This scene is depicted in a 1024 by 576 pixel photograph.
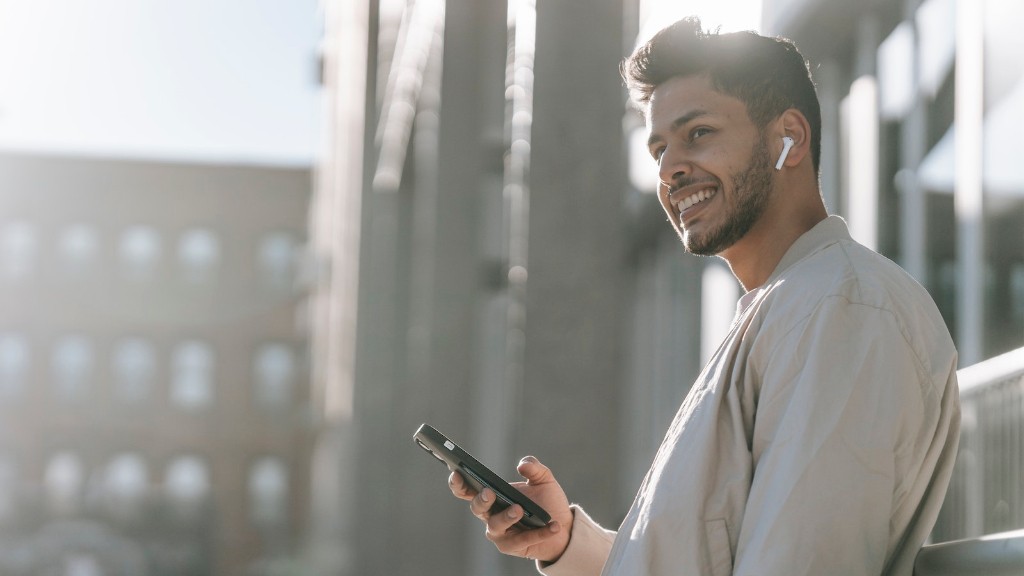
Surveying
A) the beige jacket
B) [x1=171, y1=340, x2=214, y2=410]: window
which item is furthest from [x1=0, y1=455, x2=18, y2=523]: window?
the beige jacket

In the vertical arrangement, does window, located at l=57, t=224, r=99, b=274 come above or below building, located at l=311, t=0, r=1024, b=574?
above

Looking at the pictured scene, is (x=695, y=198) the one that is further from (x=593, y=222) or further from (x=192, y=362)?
(x=192, y=362)

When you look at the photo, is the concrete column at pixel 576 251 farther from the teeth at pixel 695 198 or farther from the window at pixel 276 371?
the window at pixel 276 371

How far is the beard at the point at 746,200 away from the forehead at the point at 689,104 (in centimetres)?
9

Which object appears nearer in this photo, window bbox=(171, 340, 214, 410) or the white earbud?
the white earbud

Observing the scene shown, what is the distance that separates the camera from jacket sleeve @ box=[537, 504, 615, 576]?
3207 mm

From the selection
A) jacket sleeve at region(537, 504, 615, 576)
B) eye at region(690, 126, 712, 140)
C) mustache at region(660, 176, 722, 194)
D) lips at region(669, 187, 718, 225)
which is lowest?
jacket sleeve at region(537, 504, 615, 576)

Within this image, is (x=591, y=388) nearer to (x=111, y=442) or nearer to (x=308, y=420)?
(x=308, y=420)

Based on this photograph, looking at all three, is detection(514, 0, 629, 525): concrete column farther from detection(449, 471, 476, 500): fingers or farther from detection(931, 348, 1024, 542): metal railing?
detection(449, 471, 476, 500): fingers

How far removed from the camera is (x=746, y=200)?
2742 millimetres

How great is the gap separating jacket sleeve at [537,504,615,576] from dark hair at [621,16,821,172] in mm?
945

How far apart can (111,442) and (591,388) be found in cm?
4400

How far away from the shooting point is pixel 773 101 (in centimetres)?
280

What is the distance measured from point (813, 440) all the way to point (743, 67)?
877 millimetres
